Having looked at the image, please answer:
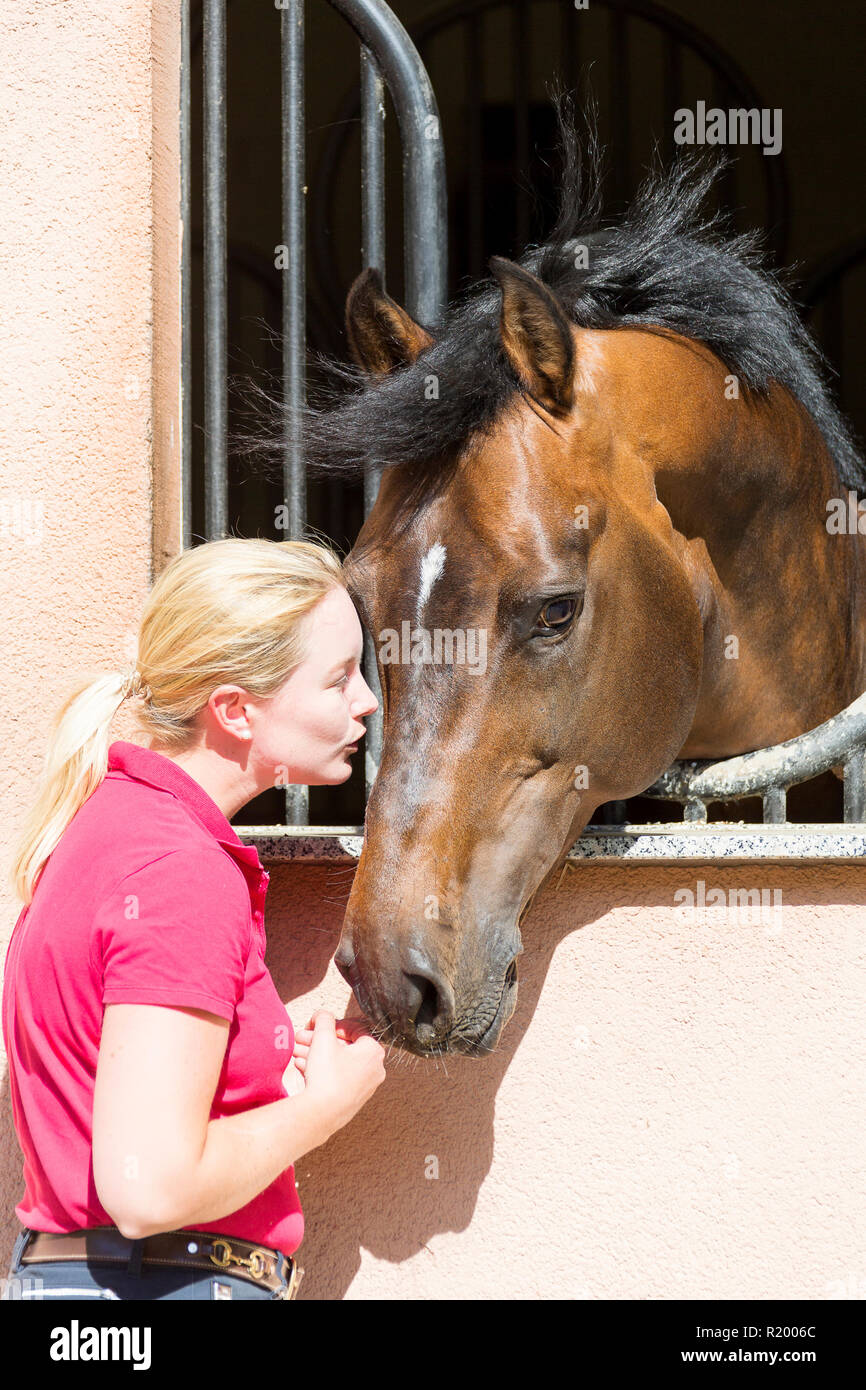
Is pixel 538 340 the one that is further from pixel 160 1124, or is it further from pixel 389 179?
pixel 389 179

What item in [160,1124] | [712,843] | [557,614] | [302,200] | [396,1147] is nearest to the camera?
[160,1124]

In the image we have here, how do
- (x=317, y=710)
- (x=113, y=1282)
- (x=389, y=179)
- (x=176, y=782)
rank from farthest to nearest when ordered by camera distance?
(x=389, y=179) < (x=317, y=710) < (x=176, y=782) < (x=113, y=1282)

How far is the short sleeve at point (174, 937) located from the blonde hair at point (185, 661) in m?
0.23

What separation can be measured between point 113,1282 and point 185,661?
693 millimetres

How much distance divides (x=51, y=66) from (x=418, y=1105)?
1.92 metres

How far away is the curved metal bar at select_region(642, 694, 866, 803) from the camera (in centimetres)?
188

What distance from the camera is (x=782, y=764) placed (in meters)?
1.90

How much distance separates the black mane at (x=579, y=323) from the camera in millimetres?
1628

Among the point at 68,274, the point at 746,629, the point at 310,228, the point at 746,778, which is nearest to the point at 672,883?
the point at 746,778

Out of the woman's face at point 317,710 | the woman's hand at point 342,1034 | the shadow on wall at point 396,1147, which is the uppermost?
the woman's face at point 317,710

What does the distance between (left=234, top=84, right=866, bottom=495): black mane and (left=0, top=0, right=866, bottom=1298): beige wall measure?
49cm

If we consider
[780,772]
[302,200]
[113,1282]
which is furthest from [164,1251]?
[302,200]

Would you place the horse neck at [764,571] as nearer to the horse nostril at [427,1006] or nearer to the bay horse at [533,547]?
the bay horse at [533,547]

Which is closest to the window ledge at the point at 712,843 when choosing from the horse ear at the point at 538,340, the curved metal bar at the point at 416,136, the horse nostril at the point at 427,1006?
the horse nostril at the point at 427,1006
